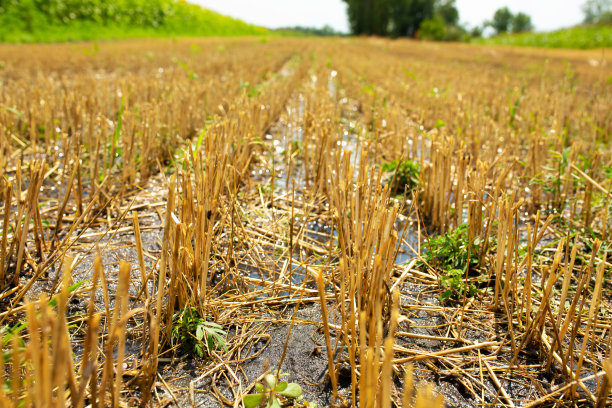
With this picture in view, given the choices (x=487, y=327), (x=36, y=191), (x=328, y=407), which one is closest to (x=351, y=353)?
(x=328, y=407)

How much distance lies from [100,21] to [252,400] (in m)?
23.1

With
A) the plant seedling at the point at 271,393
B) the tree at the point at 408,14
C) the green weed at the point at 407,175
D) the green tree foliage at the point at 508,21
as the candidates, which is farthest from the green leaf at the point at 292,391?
the green tree foliage at the point at 508,21

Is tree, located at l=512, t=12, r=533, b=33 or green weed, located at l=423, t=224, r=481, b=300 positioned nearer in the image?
green weed, located at l=423, t=224, r=481, b=300

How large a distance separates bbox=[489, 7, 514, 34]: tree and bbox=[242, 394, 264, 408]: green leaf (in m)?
79.7

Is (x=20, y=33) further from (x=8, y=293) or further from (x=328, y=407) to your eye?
(x=328, y=407)

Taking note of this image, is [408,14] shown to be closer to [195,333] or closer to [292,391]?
[195,333]

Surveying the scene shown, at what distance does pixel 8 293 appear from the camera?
60.6 inches

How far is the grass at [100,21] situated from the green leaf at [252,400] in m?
17.4

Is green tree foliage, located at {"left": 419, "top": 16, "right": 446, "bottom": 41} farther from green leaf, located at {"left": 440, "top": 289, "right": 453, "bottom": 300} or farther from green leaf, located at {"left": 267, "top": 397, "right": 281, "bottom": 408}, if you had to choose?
green leaf, located at {"left": 267, "top": 397, "right": 281, "bottom": 408}

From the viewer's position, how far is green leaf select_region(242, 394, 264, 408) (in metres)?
1.15

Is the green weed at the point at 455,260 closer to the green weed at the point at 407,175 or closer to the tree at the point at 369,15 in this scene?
the green weed at the point at 407,175

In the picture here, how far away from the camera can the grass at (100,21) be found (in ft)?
51.9

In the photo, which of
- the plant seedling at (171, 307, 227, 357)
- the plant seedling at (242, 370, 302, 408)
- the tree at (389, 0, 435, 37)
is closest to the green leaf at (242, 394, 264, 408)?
the plant seedling at (242, 370, 302, 408)

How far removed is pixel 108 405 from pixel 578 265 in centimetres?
214
